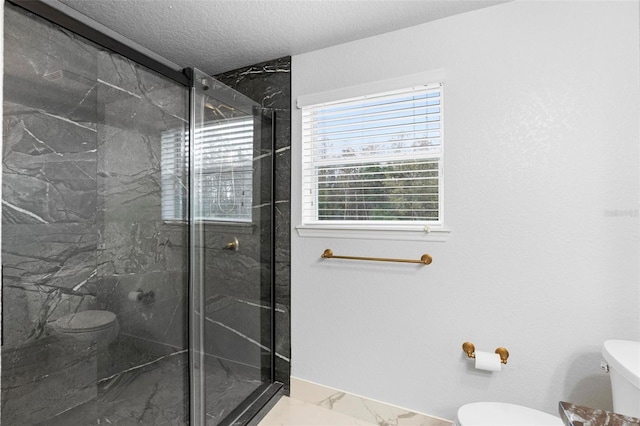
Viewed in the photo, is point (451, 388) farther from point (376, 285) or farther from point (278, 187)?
point (278, 187)

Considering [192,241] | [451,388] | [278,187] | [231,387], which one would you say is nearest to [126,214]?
[192,241]

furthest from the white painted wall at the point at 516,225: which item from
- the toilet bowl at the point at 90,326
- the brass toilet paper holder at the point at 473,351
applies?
the toilet bowl at the point at 90,326

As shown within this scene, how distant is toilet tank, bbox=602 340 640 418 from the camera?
3.46 ft

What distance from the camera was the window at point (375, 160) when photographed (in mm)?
1713

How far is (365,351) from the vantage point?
185 cm

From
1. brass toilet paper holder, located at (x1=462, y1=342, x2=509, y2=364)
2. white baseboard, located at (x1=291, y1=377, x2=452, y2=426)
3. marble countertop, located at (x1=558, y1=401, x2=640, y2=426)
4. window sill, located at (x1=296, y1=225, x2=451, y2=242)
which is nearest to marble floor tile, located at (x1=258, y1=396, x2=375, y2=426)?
white baseboard, located at (x1=291, y1=377, x2=452, y2=426)

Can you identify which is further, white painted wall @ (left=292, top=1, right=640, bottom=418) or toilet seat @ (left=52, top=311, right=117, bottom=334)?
white painted wall @ (left=292, top=1, right=640, bottom=418)

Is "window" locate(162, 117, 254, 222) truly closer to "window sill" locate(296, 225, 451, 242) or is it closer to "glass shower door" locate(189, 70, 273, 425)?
"glass shower door" locate(189, 70, 273, 425)

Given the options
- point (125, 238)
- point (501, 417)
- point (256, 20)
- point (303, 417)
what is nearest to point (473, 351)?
point (501, 417)

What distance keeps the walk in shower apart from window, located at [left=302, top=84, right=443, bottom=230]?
13.4 inches

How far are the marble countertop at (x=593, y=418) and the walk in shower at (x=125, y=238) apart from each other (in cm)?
146

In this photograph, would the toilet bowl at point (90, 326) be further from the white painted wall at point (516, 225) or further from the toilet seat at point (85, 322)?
the white painted wall at point (516, 225)

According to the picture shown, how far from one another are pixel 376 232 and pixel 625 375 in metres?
1.11

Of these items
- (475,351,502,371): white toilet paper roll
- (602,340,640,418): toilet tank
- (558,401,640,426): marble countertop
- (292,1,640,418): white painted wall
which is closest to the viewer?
(558,401,640,426): marble countertop
